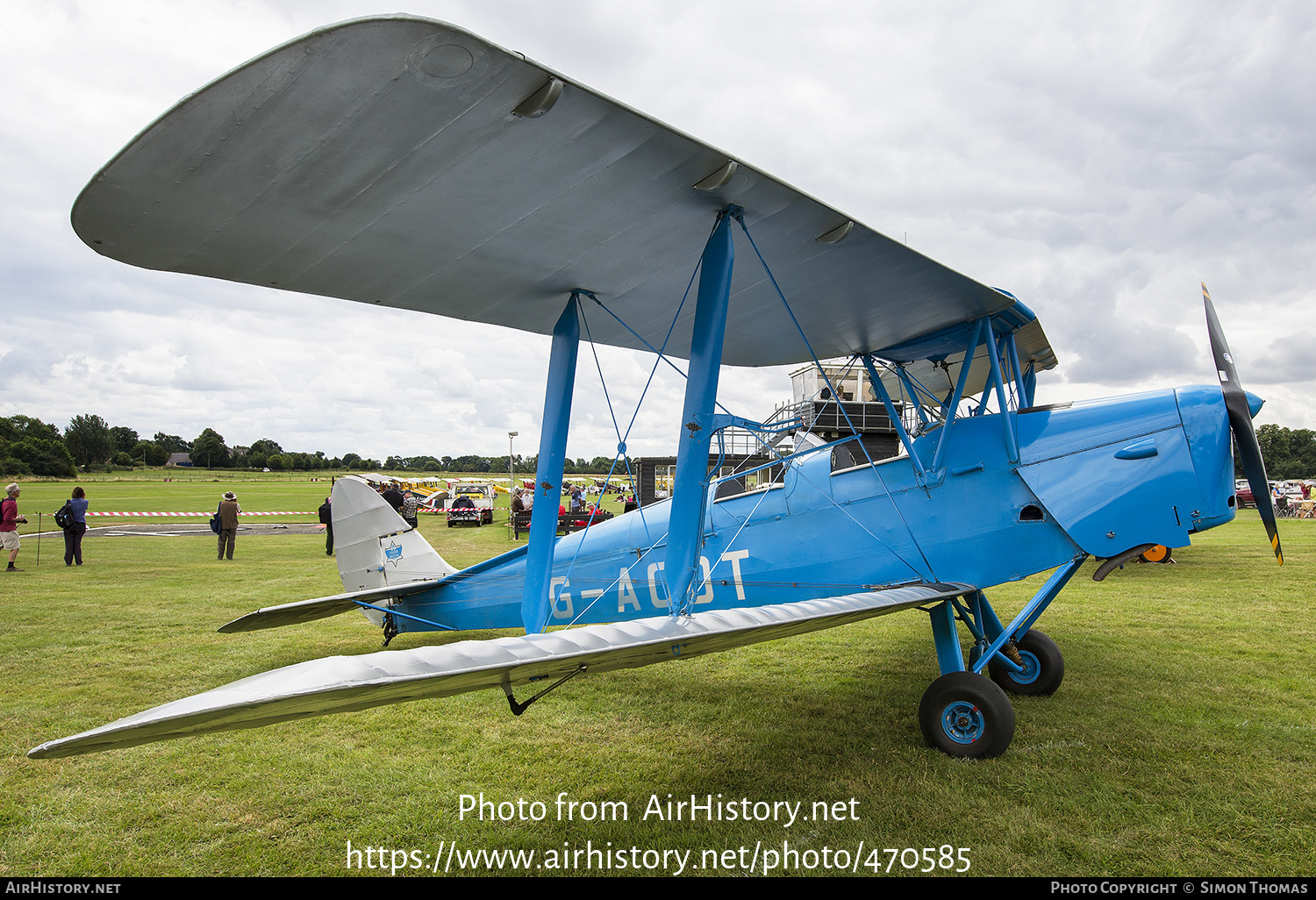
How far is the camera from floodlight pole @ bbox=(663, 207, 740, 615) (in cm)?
354

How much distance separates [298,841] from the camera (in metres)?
2.95

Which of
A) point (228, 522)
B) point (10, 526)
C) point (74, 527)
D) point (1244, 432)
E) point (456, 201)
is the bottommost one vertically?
point (228, 522)

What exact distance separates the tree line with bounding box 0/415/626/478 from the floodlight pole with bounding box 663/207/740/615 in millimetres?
69243

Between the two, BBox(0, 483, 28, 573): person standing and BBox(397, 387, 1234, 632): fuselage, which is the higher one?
BBox(397, 387, 1234, 632): fuselage

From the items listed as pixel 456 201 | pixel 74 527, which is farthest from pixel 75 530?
pixel 456 201

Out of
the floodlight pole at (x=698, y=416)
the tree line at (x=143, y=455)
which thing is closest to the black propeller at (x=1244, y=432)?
the floodlight pole at (x=698, y=416)

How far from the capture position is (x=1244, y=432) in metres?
3.84

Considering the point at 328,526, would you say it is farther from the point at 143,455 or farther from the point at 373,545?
the point at 143,455

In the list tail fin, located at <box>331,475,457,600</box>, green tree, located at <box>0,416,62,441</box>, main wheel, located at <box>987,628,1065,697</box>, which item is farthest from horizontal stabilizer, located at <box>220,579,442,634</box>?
green tree, located at <box>0,416,62,441</box>

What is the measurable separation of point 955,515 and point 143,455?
135 metres

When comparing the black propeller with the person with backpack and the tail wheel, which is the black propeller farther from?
the person with backpack
